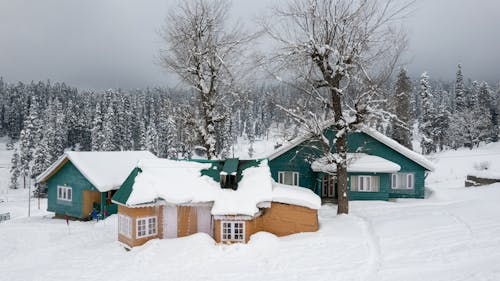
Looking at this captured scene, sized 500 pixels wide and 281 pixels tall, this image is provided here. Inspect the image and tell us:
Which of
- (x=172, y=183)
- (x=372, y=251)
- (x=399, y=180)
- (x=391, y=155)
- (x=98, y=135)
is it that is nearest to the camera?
(x=372, y=251)

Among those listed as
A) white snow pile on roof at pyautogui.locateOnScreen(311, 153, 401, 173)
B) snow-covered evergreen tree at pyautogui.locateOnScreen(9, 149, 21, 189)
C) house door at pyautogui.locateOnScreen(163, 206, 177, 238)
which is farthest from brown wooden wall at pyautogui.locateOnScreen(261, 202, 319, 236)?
snow-covered evergreen tree at pyautogui.locateOnScreen(9, 149, 21, 189)

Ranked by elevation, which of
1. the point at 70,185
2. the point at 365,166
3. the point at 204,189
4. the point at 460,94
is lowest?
the point at 70,185

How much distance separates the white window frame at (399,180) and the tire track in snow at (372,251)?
1011 centimetres

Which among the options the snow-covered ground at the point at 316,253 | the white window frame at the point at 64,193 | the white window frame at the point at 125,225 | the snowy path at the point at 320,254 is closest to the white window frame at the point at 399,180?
the snow-covered ground at the point at 316,253

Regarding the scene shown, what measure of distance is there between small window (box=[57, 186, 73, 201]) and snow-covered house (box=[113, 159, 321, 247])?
37.0 ft

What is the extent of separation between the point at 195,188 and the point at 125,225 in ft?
12.9

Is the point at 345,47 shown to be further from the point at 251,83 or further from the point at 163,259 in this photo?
the point at 163,259

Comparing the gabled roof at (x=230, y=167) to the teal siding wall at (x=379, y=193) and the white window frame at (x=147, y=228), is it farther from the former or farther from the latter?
the teal siding wall at (x=379, y=193)

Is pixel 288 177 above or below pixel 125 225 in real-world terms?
above

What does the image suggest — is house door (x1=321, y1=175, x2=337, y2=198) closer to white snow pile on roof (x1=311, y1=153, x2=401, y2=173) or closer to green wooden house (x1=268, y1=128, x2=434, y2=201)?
green wooden house (x1=268, y1=128, x2=434, y2=201)

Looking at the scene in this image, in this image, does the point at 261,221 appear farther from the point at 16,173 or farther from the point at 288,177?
the point at 16,173

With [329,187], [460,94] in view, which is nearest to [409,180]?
[329,187]

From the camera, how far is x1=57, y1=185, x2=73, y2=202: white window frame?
25888 mm

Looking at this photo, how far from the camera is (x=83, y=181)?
25.1 meters
